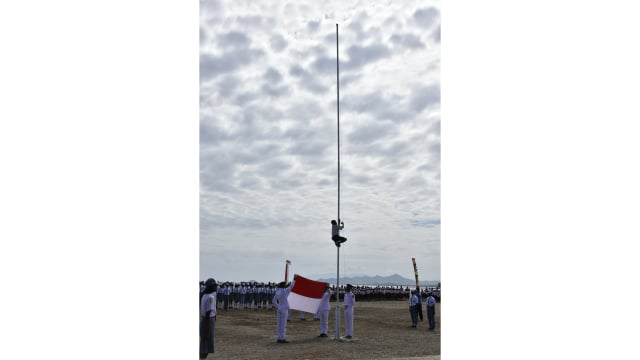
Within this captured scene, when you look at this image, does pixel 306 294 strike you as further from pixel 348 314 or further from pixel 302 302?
pixel 348 314

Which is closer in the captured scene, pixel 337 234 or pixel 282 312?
pixel 337 234

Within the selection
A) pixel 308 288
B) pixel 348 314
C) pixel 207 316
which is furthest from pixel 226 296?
pixel 207 316

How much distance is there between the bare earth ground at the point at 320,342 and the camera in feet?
35.8

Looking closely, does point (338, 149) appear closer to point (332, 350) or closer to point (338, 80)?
point (338, 80)

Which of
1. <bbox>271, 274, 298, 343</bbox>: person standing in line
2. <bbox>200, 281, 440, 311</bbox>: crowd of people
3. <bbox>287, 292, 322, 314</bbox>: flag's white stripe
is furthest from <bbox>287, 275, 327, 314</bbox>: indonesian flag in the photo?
<bbox>200, 281, 440, 311</bbox>: crowd of people

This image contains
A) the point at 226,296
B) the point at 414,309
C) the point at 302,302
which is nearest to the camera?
the point at 302,302

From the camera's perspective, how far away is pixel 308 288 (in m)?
12.5

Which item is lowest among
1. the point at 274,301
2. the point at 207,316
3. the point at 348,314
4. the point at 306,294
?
the point at 348,314

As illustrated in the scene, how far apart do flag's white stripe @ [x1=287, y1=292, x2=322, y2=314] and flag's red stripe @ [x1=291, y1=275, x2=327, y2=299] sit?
65 mm

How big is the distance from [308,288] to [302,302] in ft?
1.03

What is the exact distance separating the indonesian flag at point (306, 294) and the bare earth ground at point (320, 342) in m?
0.78

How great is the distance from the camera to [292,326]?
17.5 m

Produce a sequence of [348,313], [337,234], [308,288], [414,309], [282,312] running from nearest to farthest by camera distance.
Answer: [337,234], [308,288], [282,312], [348,313], [414,309]

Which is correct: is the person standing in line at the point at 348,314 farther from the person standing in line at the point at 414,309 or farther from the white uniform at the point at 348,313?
the person standing in line at the point at 414,309
